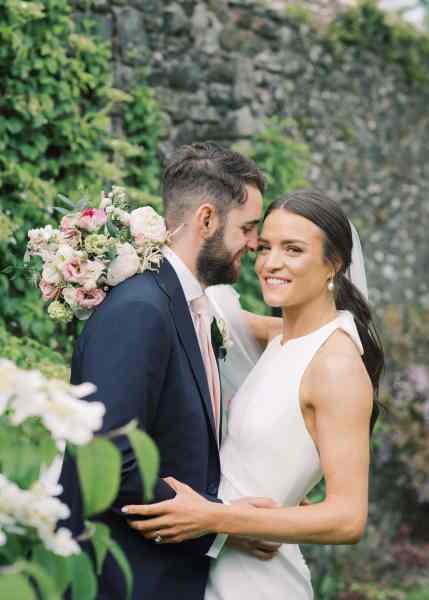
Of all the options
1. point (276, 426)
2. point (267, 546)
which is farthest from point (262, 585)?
point (276, 426)

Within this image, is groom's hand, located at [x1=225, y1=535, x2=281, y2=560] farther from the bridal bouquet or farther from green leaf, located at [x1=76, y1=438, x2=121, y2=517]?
green leaf, located at [x1=76, y1=438, x2=121, y2=517]

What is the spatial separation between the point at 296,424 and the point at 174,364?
19.2 inches

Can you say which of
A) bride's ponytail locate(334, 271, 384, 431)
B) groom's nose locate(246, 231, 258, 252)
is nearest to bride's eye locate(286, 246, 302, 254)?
groom's nose locate(246, 231, 258, 252)

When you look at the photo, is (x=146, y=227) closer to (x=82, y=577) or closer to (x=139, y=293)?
(x=139, y=293)

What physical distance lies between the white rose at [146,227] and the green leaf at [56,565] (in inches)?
55.6

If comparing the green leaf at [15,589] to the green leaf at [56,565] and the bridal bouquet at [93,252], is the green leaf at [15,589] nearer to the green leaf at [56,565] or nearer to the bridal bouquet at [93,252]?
the green leaf at [56,565]

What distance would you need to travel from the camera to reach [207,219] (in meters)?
2.91

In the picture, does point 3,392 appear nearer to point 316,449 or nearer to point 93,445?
point 93,445

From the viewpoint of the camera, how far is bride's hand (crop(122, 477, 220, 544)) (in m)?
2.39

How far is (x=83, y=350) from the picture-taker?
2.59 m

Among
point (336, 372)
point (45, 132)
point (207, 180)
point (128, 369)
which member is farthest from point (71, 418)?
point (45, 132)

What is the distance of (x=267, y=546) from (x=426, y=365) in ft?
16.7

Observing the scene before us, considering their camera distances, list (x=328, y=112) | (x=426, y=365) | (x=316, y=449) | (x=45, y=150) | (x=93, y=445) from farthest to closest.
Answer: (x=426, y=365) → (x=328, y=112) → (x=45, y=150) → (x=316, y=449) → (x=93, y=445)

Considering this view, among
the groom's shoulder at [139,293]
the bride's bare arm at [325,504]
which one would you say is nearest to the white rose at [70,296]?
the groom's shoulder at [139,293]
